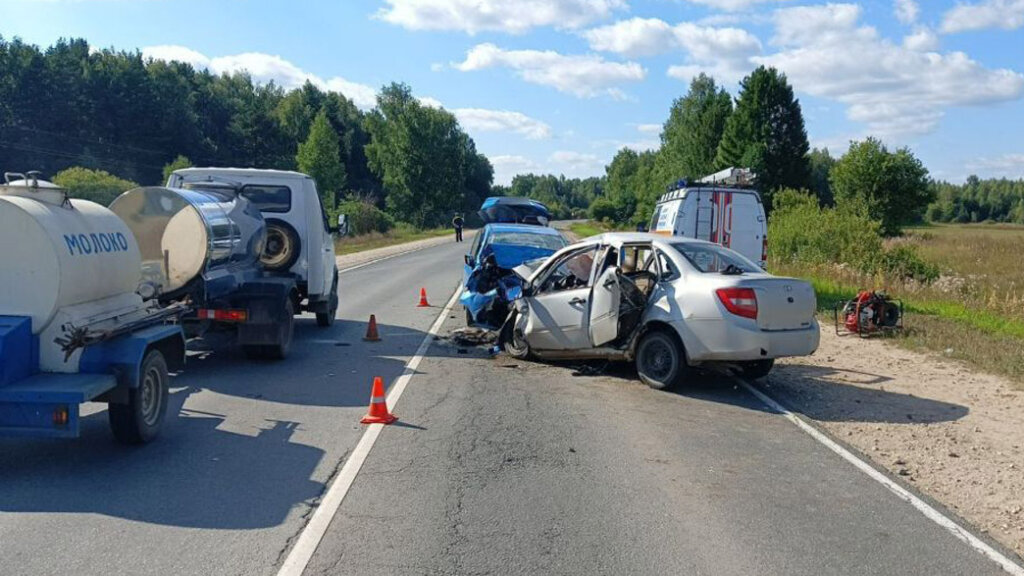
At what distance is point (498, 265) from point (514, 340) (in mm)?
2272

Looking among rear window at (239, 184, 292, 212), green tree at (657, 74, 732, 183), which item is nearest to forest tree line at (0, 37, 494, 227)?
green tree at (657, 74, 732, 183)

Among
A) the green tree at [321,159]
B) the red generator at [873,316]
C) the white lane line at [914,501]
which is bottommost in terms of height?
the white lane line at [914,501]

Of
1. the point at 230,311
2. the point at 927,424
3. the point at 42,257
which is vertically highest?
the point at 42,257

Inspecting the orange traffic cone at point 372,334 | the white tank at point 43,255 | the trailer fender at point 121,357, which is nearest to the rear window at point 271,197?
the orange traffic cone at point 372,334

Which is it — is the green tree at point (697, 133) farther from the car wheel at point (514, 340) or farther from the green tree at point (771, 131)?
the car wheel at point (514, 340)

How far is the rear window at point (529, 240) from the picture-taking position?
1502cm

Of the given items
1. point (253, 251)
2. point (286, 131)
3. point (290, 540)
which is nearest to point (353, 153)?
point (286, 131)

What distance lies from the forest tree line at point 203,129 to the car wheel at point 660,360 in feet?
130

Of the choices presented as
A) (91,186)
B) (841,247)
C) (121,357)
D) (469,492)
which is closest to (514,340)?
(469,492)

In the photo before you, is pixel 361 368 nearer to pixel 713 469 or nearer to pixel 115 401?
pixel 115 401

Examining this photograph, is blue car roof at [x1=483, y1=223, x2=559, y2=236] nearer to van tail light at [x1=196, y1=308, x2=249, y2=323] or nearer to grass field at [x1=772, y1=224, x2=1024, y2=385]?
grass field at [x1=772, y1=224, x2=1024, y2=385]

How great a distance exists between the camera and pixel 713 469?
675cm

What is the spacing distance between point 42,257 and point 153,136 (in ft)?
248

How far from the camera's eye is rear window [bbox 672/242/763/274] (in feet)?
33.4
